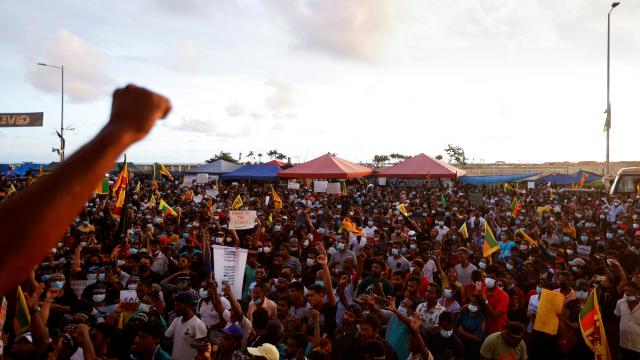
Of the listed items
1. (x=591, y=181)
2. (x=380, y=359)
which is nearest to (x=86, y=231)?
(x=380, y=359)

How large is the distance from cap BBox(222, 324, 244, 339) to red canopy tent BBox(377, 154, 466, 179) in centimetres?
1416

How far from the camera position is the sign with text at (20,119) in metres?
22.9

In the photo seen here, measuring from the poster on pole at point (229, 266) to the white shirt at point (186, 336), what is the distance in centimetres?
172

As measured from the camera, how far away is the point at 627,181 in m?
22.6

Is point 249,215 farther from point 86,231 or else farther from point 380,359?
point 380,359

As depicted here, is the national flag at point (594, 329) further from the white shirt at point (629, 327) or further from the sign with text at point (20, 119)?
the sign with text at point (20, 119)

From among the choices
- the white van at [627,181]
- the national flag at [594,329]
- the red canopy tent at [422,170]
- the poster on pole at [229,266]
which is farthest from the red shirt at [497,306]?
the white van at [627,181]

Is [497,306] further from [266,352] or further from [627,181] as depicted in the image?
[627,181]

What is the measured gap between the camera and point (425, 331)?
18.3 feet

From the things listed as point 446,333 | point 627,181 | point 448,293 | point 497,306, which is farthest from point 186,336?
point 627,181

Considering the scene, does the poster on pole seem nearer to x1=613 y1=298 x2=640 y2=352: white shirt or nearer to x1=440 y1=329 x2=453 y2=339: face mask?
x1=440 y1=329 x2=453 y2=339: face mask

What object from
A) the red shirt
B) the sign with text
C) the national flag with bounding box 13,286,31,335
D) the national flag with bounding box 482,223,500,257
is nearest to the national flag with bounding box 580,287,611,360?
the red shirt

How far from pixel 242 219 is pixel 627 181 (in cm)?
2022

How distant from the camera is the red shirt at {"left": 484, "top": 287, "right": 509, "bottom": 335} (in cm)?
613
